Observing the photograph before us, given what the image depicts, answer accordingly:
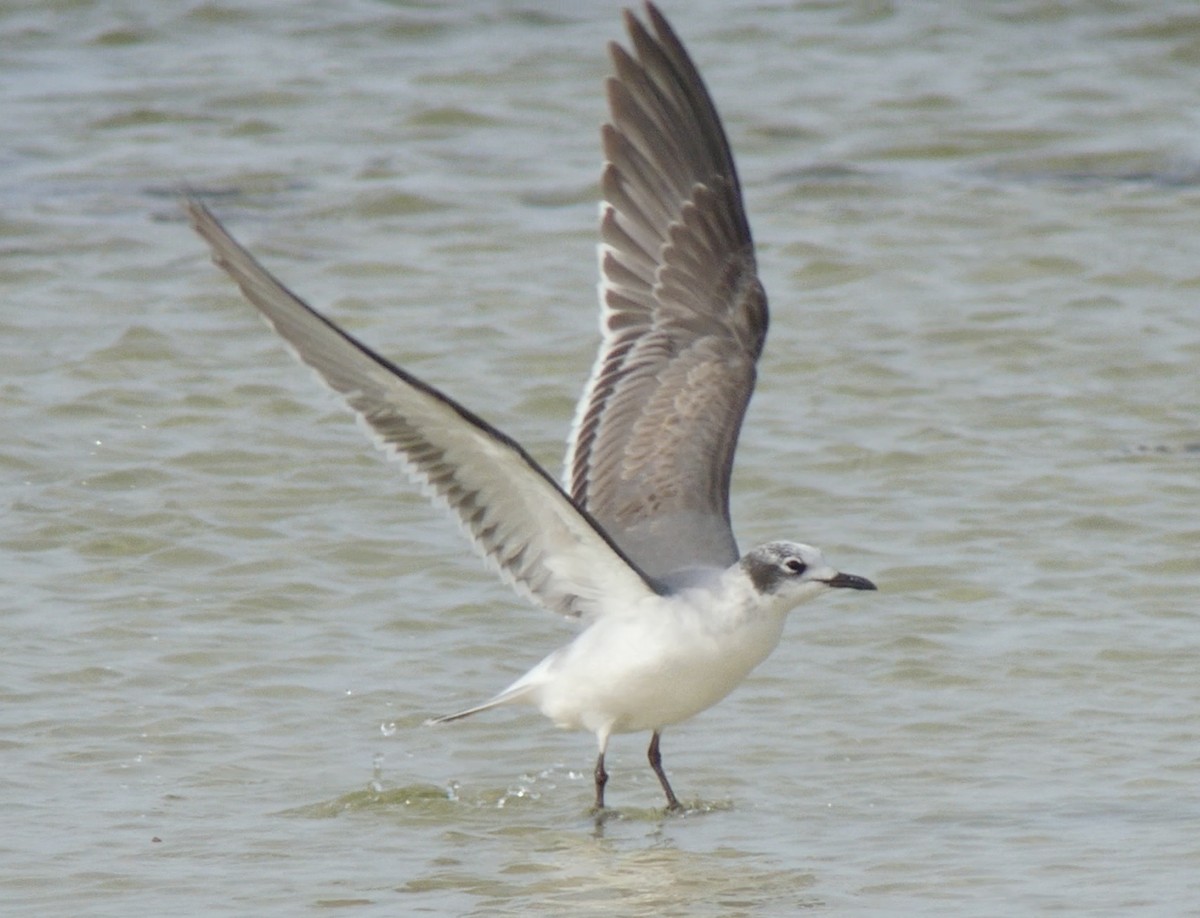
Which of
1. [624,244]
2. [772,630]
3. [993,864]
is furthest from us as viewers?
[624,244]

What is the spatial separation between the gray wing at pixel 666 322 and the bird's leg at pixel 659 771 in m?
0.50

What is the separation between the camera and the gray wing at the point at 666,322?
22.9 ft

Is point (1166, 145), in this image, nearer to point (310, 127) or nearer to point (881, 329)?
point (881, 329)

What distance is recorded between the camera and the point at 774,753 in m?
6.91

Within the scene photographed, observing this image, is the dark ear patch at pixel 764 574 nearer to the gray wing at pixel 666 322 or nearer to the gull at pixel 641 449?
the gull at pixel 641 449

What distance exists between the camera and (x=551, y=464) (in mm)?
9195

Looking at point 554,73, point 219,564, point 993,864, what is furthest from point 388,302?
point 993,864

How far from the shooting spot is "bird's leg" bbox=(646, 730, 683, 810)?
21.4 ft

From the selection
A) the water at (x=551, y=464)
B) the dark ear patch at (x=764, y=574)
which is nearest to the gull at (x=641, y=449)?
the dark ear patch at (x=764, y=574)

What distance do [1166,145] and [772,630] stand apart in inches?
304

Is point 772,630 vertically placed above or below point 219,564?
above

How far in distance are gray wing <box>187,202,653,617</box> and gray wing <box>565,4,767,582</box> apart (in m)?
0.38

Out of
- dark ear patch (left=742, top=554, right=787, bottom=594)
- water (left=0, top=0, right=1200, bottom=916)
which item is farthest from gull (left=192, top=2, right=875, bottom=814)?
water (left=0, top=0, right=1200, bottom=916)

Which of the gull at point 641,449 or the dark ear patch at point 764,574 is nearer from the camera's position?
the gull at point 641,449
